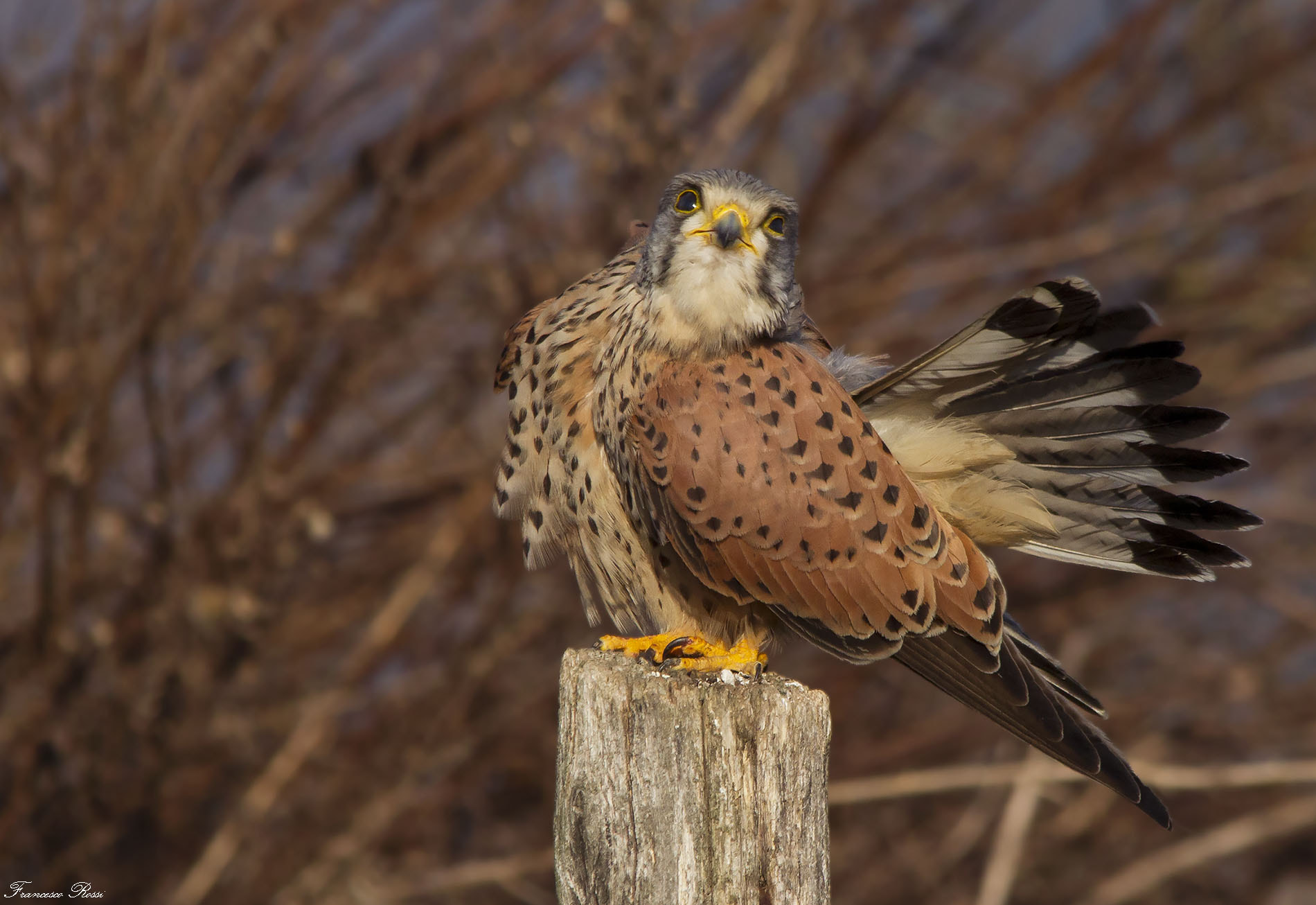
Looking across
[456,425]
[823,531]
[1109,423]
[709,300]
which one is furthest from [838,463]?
[456,425]

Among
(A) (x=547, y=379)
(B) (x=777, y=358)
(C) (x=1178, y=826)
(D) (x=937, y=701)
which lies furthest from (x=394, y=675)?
(C) (x=1178, y=826)

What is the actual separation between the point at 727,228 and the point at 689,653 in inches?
31.7

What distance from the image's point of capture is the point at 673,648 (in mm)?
2338

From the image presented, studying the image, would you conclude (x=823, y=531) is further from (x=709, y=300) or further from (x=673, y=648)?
(x=709, y=300)

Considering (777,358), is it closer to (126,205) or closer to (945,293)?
(126,205)

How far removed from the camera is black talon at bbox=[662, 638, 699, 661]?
2.31 meters

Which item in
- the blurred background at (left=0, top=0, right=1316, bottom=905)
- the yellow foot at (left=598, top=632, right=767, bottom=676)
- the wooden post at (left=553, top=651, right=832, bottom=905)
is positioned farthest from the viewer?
the blurred background at (left=0, top=0, right=1316, bottom=905)

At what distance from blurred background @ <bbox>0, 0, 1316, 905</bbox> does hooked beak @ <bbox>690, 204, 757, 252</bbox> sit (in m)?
1.60

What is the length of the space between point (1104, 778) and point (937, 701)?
3.42 m

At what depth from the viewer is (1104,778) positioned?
2.29 meters
